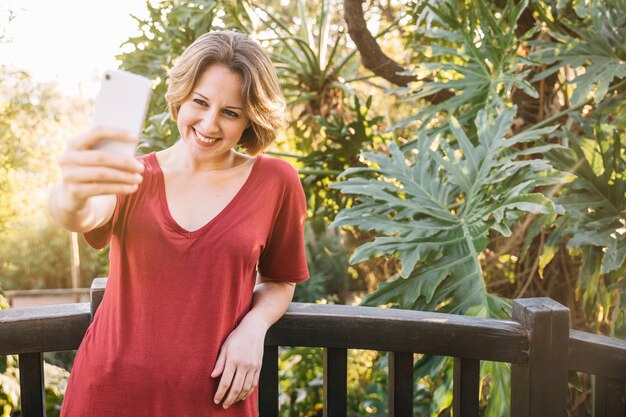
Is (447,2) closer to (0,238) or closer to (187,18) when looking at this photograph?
(187,18)

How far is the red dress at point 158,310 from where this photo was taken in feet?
3.75

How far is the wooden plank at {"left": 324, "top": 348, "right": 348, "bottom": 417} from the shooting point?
4.85 ft

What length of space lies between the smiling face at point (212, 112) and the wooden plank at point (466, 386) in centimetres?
70

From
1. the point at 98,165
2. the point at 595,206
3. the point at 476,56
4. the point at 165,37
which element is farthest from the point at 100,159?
the point at 165,37

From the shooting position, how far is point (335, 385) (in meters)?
1.49

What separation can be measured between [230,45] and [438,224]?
108 cm

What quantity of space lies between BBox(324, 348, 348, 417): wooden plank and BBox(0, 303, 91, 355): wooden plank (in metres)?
0.53

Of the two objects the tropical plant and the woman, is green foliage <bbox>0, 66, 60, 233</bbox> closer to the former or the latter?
the tropical plant

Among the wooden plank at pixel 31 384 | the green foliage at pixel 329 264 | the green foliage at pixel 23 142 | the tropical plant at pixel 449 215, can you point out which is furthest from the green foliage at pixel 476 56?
the green foliage at pixel 329 264

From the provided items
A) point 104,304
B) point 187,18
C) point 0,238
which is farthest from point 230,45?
point 0,238

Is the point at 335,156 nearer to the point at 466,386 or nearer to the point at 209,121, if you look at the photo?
the point at 466,386

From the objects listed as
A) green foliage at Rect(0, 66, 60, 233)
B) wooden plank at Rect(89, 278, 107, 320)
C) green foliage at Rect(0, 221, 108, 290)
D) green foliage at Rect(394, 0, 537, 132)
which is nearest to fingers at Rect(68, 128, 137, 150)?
wooden plank at Rect(89, 278, 107, 320)

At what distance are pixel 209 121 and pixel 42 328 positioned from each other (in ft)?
1.99

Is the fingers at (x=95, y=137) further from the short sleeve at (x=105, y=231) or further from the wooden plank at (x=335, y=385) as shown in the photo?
the wooden plank at (x=335, y=385)
